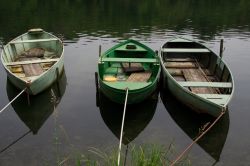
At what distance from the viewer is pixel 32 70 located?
18.5 m

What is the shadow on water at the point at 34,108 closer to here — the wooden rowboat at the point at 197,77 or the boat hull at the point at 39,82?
the boat hull at the point at 39,82

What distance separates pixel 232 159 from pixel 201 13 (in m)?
36.0

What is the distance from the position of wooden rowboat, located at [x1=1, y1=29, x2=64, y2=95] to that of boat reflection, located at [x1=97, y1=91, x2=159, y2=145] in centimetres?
322

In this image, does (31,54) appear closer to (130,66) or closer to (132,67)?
(130,66)

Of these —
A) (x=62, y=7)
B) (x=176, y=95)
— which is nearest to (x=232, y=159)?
(x=176, y=95)

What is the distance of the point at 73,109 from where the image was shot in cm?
1669

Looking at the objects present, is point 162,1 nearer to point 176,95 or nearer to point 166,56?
point 166,56

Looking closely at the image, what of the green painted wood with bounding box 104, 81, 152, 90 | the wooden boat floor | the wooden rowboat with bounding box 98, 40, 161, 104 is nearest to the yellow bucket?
the wooden rowboat with bounding box 98, 40, 161, 104

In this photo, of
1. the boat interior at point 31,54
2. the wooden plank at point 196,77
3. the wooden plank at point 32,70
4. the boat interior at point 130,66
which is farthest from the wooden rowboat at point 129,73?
the wooden plank at point 32,70

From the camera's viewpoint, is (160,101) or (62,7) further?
(62,7)

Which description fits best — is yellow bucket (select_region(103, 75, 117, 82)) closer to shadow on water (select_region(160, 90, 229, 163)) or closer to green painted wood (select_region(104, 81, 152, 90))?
green painted wood (select_region(104, 81, 152, 90))

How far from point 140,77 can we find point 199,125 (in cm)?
434

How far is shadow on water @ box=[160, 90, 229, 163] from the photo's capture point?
13.4 metres

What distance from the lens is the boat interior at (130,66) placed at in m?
17.3
